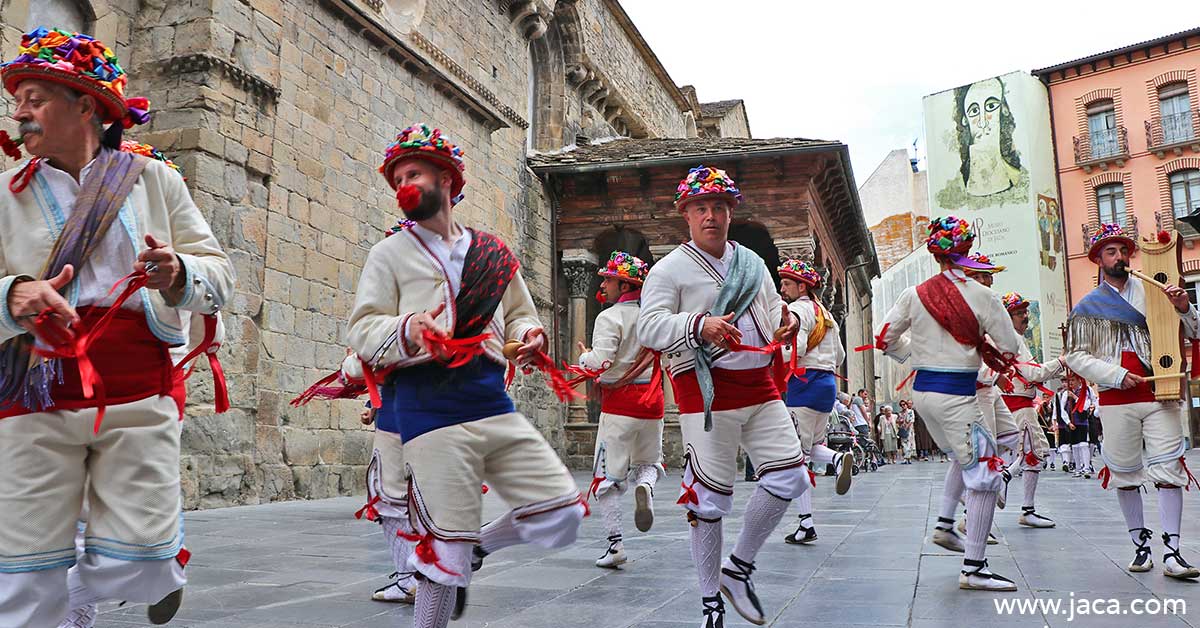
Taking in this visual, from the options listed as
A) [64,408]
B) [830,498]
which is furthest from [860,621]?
[830,498]

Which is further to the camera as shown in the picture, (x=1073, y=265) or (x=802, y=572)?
(x=1073, y=265)

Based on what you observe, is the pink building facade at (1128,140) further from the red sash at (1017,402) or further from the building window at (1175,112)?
the red sash at (1017,402)

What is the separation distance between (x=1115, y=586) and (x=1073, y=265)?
36.6 metres

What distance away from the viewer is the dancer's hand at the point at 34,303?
2.17 metres

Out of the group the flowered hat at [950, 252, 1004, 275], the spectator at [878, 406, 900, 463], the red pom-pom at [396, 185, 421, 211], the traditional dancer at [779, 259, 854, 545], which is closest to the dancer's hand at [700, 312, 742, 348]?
the red pom-pom at [396, 185, 421, 211]

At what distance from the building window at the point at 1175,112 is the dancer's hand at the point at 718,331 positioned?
1472 inches

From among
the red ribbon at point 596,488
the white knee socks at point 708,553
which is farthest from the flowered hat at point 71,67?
the red ribbon at point 596,488

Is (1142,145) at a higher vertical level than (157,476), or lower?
higher

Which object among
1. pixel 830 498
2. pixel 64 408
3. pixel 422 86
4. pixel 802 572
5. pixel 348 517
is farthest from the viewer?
pixel 422 86

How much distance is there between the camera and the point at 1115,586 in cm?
456

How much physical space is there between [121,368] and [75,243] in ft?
1.18

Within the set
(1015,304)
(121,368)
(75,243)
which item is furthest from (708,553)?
(1015,304)

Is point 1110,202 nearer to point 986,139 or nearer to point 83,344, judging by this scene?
point 986,139

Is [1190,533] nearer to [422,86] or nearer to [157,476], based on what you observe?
[157,476]
